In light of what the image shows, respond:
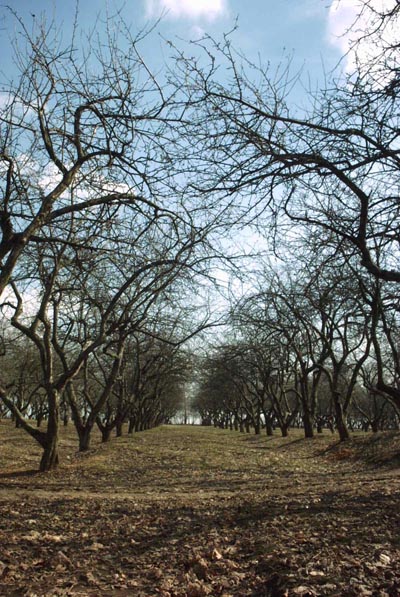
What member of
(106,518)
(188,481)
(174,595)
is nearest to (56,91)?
(106,518)

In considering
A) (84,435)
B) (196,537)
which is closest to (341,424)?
(84,435)

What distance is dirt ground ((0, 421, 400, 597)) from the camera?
3.65m

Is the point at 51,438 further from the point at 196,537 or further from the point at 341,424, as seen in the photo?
the point at 341,424

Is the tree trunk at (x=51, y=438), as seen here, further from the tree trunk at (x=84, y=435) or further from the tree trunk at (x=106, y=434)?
the tree trunk at (x=106, y=434)

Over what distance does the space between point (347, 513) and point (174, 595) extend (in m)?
3.12

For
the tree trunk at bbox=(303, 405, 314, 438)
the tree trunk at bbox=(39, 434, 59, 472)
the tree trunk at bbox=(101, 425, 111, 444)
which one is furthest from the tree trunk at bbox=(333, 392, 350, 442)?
the tree trunk at bbox=(39, 434, 59, 472)

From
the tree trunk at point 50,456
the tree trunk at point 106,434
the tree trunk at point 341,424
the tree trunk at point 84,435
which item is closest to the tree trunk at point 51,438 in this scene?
the tree trunk at point 50,456

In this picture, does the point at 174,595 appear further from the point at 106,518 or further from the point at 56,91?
the point at 56,91

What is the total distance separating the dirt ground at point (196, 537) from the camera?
3.65 metres

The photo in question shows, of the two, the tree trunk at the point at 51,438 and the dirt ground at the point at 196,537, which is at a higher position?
the tree trunk at the point at 51,438

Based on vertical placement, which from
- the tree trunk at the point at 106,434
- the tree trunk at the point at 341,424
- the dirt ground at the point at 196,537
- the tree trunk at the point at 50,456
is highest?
the tree trunk at the point at 341,424

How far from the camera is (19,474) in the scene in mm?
11219

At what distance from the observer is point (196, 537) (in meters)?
5.11

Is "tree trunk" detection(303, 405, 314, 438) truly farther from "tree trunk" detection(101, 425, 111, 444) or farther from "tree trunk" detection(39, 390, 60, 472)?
"tree trunk" detection(39, 390, 60, 472)
